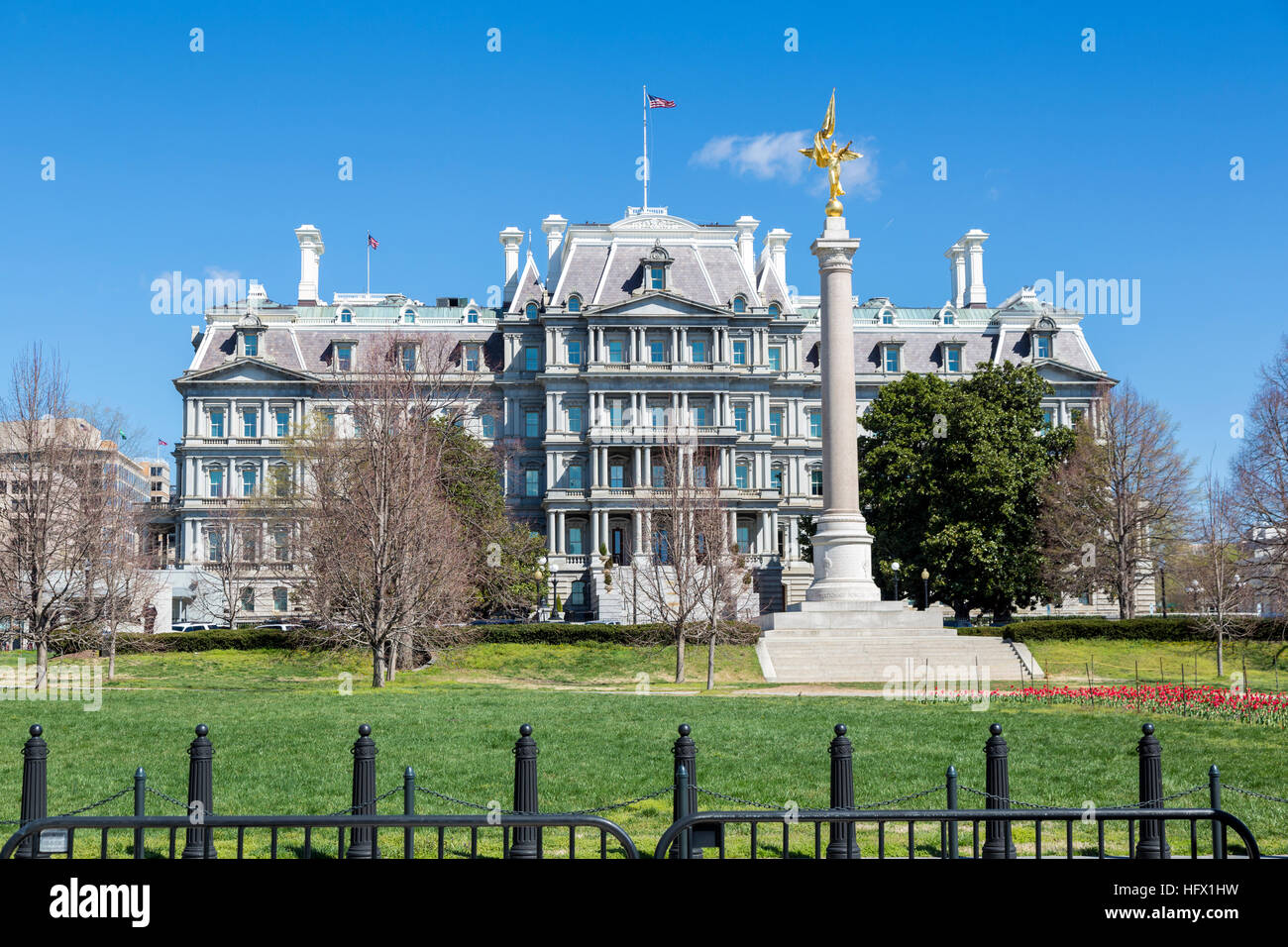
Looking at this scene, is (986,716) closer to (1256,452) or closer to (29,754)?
(29,754)

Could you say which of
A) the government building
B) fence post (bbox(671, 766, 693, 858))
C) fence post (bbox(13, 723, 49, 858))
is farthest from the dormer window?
fence post (bbox(671, 766, 693, 858))

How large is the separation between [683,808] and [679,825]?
336 cm

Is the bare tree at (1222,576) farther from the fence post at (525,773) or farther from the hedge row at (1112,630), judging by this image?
the fence post at (525,773)

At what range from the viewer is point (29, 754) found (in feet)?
36.8

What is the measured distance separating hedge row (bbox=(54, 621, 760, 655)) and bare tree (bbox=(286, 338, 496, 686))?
87.9 inches

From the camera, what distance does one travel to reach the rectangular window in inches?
3022

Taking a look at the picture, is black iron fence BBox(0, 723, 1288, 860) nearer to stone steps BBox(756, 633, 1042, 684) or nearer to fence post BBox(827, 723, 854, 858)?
fence post BBox(827, 723, 854, 858)

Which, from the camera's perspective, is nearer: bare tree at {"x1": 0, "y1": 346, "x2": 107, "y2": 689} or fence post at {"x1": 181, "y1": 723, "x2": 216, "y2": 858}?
fence post at {"x1": 181, "y1": 723, "x2": 216, "y2": 858}

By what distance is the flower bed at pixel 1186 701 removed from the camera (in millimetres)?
24219

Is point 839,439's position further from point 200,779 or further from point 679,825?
point 679,825

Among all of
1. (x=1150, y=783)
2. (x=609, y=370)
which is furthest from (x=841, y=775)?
(x=609, y=370)

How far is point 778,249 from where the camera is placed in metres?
84.1
